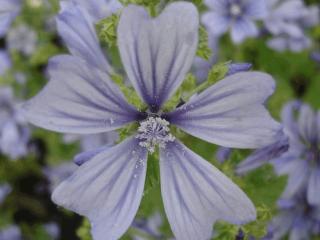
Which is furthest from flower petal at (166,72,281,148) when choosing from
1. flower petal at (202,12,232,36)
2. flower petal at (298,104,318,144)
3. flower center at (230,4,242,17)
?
flower center at (230,4,242,17)

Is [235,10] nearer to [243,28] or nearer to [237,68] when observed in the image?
[243,28]

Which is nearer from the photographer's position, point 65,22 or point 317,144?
point 65,22

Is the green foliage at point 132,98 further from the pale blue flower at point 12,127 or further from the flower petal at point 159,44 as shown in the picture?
the pale blue flower at point 12,127

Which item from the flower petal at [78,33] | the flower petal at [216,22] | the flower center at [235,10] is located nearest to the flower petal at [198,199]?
the flower petal at [78,33]

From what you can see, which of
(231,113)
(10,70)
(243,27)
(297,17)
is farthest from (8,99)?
(231,113)

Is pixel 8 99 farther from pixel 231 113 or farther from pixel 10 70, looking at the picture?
pixel 231 113

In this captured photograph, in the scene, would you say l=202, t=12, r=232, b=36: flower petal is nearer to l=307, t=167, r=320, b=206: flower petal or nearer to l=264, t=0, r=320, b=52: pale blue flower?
l=264, t=0, r=320, b=52: pale blue flower
